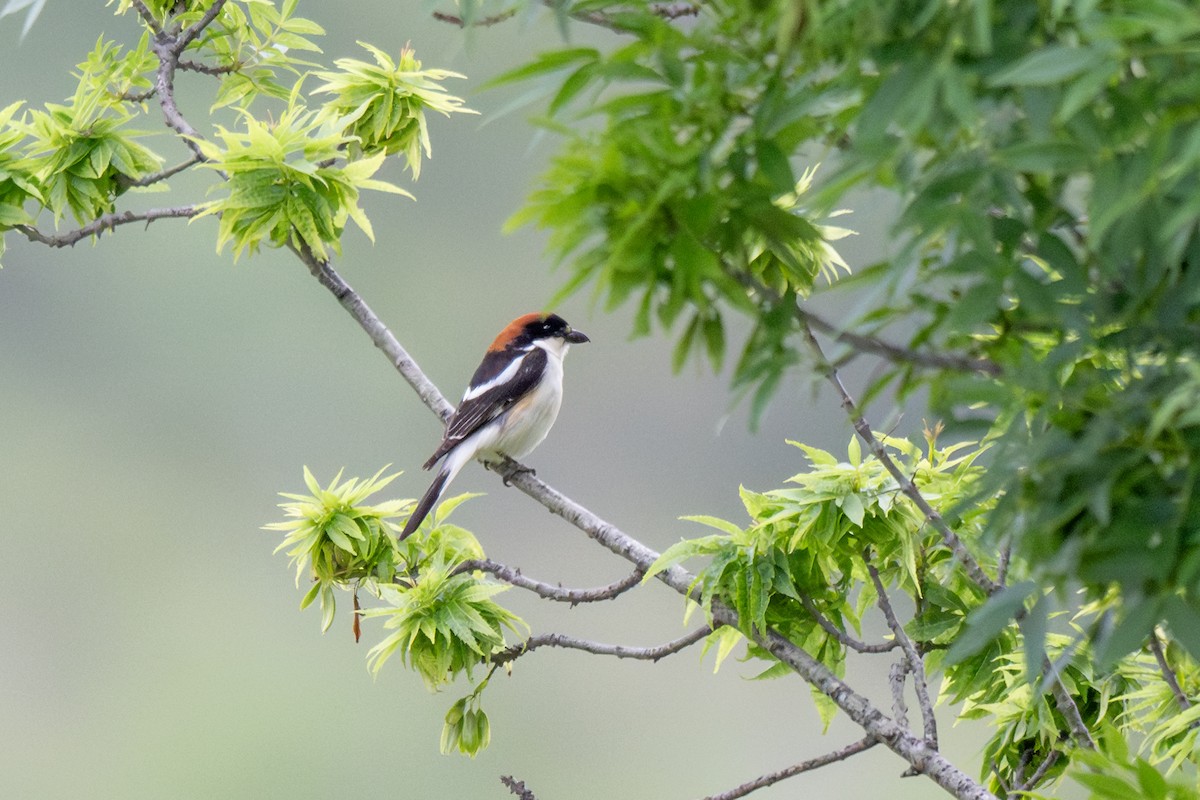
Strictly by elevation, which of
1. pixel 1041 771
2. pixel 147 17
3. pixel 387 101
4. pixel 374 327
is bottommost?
pixel 1041 771

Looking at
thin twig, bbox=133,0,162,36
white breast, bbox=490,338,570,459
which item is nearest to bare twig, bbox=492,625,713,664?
thin twig, bbox=133,0,162,36

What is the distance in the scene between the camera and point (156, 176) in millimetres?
2391

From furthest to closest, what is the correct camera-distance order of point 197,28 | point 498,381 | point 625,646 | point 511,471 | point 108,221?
point 498,381 < point 511,471 < point 108,221 < point 197,28 < point 625,646

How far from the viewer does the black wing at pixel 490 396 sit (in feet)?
13.0

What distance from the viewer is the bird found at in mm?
3979

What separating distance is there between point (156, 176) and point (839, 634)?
1.60 meters

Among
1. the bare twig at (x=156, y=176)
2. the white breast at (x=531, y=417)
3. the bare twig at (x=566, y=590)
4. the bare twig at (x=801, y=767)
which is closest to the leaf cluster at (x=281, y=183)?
the bare twig at (x=156, y=176)

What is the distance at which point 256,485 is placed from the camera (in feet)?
59.0

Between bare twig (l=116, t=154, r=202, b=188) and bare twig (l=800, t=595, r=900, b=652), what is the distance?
1.42 m

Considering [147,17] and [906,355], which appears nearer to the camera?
[906,355]

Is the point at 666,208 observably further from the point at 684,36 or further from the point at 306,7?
the point at 306,7

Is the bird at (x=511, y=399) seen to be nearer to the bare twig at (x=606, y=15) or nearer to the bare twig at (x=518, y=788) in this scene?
the bare twig at (x=518, y=788)

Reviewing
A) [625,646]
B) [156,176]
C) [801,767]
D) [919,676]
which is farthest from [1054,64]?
[156,176]

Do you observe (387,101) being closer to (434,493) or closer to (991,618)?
(434,493)
